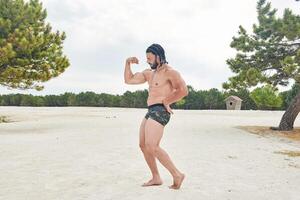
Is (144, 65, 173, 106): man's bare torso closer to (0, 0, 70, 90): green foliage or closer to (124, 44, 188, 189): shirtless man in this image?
(124, 44, 188, 189): shirtless man

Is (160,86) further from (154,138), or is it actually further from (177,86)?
(154,138)

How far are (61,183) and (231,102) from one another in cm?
3335

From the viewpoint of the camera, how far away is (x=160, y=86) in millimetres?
5047

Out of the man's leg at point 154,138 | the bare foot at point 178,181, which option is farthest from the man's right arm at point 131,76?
the bare foot at point 178,181

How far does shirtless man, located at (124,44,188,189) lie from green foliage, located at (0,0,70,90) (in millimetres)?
11144

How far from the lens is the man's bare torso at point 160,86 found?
5027 millimetres

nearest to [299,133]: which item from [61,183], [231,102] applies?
[61,183]

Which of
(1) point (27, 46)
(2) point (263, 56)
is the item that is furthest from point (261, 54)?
(1) point (27, 46)

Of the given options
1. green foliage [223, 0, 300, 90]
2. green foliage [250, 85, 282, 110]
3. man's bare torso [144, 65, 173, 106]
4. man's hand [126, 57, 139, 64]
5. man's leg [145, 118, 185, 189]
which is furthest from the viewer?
green foliage [250, 85, 282, 110]

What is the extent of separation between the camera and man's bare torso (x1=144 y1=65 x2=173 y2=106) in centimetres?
503

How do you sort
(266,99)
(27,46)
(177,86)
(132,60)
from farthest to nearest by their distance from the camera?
(266,99)
(27,46)
(132,60)
(177,86)

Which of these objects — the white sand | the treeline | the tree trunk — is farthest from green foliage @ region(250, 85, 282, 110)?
the white sand

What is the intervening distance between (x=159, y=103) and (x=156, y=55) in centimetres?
62

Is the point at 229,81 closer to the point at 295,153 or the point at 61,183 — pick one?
the point at 295,153
